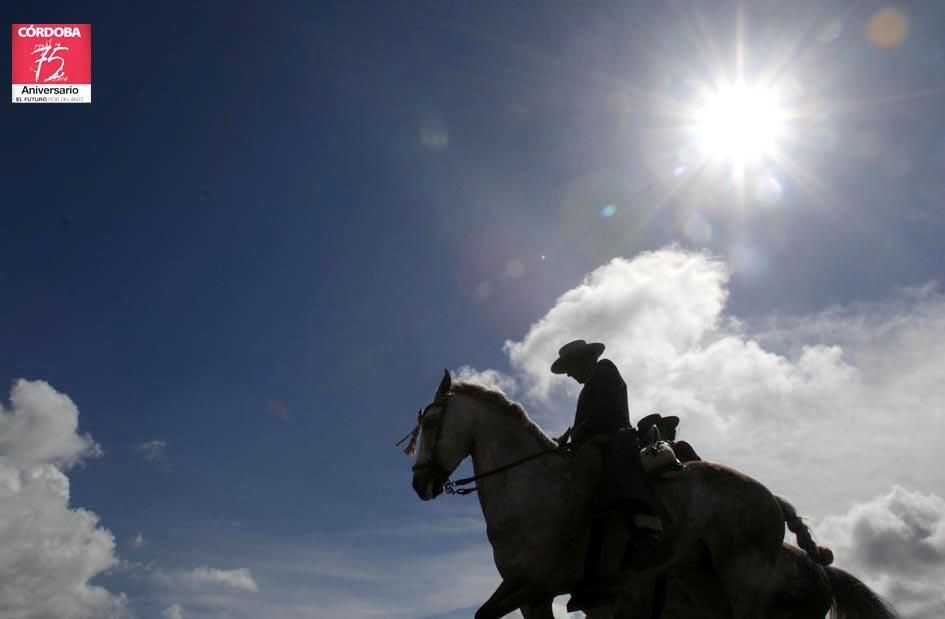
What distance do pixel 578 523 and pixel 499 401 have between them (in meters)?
2.14

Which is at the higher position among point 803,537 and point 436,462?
point 436,462

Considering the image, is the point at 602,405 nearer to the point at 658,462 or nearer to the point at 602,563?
the point at 658,462

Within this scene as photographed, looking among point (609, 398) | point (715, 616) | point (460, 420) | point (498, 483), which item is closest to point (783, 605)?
point (715, 616)

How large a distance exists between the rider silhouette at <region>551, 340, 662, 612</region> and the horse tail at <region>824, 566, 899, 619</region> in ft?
11.3

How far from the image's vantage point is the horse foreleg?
24.1ft

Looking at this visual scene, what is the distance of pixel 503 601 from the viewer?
24.2 ft

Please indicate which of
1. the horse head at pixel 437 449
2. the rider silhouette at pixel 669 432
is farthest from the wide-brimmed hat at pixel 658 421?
the horse head at pixel 437 449

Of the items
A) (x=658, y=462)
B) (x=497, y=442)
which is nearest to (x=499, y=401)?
(x=497, y=442)

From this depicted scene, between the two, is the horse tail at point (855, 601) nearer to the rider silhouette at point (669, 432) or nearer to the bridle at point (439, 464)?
the rider silhouette at point (669, 432)

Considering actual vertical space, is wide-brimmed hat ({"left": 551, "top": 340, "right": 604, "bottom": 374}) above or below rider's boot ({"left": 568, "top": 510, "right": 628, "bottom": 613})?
above

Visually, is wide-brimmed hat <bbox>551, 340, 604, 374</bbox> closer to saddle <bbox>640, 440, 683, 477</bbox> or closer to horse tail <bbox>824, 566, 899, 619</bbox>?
saddle <bbox>640, 440, 683, 477</bbox>

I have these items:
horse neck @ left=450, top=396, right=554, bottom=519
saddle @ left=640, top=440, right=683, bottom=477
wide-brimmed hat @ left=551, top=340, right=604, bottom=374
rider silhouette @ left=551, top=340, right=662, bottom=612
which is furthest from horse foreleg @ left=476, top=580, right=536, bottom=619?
wide-brimmed hat @ left=551, top=340, right=604, bottom=374

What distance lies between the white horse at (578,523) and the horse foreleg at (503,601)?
0.01 m

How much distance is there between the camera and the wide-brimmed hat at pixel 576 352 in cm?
958
